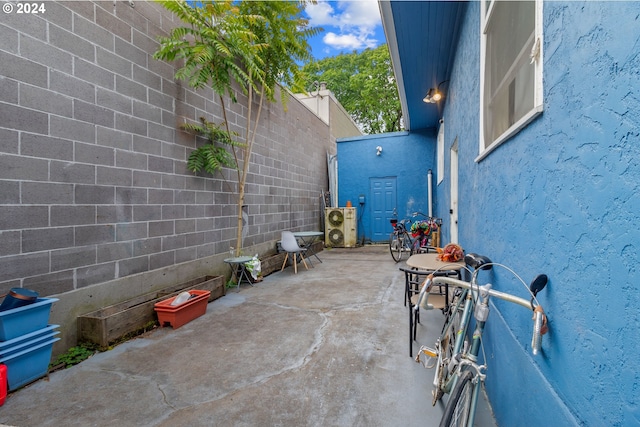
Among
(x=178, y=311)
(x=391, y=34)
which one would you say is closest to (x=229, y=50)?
(x=391, y=34)

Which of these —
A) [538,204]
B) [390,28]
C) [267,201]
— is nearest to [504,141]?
[538,204]

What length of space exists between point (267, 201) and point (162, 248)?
272cm

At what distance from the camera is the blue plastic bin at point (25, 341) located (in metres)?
1.97

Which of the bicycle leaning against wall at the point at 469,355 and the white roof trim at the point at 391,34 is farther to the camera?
the white roof trim at the point at 391,34

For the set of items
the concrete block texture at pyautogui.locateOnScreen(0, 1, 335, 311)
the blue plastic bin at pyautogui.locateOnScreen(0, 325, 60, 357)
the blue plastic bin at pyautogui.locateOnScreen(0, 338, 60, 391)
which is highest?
the concrete block texture at pyautogui.locateOnScreen(0, 1, 335, 311)

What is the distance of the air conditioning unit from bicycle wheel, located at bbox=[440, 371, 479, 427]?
724 centimetres

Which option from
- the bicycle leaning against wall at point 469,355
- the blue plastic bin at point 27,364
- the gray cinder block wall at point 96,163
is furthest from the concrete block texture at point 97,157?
the bicycle leaning against wall at point 469,355

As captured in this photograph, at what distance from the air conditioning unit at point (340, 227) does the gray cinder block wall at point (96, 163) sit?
4.41 metres

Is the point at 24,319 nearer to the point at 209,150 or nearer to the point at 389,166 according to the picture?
the point at 209,150

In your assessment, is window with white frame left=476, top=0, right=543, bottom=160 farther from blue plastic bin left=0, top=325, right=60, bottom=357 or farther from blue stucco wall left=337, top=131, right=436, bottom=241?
blue stucco wall left=337, top=131, right=436, bottom=241

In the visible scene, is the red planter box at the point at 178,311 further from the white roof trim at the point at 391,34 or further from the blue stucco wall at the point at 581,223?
the white roof trim at the point at 391,34

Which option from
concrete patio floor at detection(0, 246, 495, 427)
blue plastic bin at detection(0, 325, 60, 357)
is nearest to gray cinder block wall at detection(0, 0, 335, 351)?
blue plastic bin at detection(0, 325, 60, 357)

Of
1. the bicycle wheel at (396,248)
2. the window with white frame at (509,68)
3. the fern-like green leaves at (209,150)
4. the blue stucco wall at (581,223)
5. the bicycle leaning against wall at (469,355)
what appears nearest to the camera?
the blue stucco wall at (581,223)

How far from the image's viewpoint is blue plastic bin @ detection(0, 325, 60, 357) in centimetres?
197
